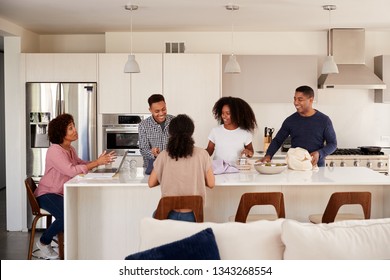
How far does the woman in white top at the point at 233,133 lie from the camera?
15.4 feet

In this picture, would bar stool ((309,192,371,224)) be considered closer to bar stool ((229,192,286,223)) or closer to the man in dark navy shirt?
bar stool ((229,192,286,223))

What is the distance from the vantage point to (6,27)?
6.30m

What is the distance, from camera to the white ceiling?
17.6 feet

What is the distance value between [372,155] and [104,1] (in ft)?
12.3

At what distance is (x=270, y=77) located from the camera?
23.6ft

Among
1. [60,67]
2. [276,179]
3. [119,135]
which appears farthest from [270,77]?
[276,179]

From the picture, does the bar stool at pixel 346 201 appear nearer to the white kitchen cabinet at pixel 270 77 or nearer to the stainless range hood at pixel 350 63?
the stainless range hood at pixel 350 63

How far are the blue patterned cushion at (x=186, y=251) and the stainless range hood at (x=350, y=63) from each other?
15.8ft

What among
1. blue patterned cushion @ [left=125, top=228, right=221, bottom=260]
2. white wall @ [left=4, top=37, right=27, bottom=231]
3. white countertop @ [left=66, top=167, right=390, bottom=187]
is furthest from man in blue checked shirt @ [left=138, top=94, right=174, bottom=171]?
white wall @ [left=4, top=37, right=27, bottom=231]

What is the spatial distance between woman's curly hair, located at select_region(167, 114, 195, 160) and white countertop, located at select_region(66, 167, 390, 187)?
1.59ft

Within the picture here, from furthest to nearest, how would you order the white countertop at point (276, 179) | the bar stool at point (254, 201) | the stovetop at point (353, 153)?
the stovetop at point (353, 153)
the white countertop at point (276, 179)
the bar stool at point (254, 201)

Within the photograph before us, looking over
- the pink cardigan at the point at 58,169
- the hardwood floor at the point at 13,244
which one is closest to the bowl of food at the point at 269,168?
the pink cardigan at the point at 58,169

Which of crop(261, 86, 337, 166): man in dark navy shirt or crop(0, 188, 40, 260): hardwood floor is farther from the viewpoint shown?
crop(0, 188, 40, 260): hardwood floor
